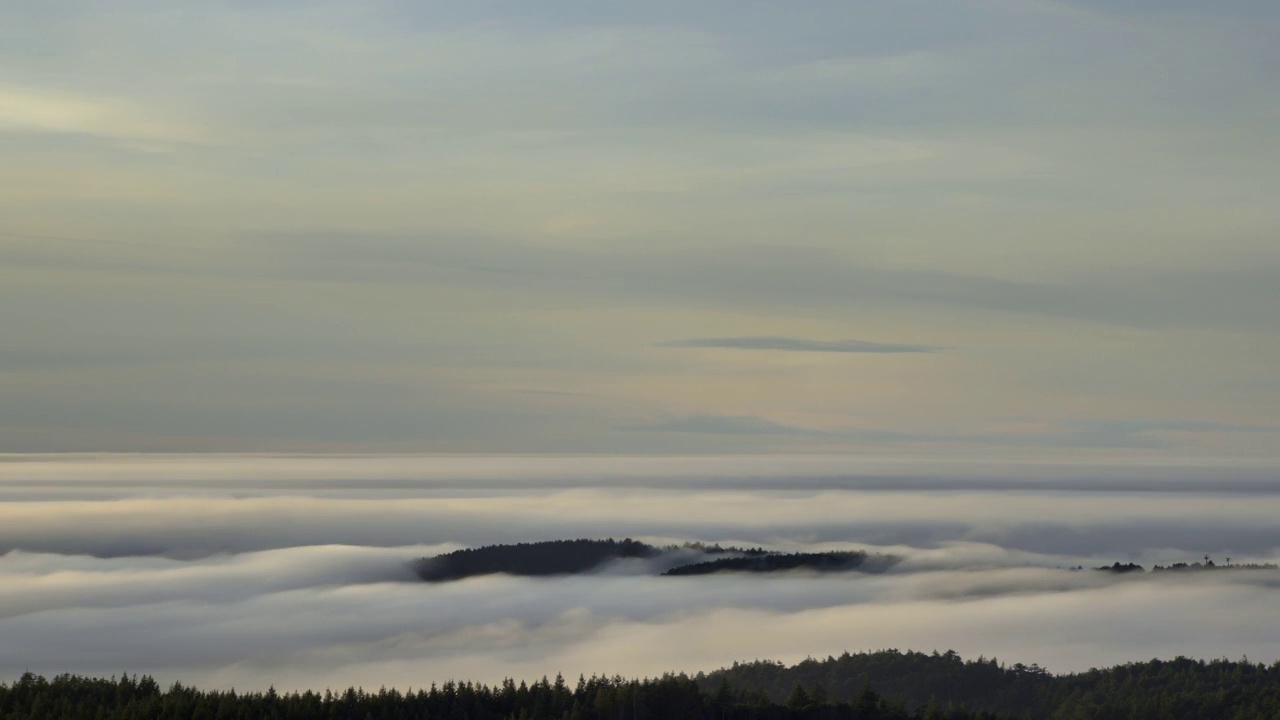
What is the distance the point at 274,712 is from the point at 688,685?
52092mm

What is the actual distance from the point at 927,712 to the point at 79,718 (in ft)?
331

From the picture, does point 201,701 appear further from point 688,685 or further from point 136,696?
point 688,685

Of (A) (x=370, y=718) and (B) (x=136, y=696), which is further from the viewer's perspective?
(B) (x=136, y=696)

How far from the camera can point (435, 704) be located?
17775 centimetres

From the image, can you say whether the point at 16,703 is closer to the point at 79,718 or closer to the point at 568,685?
the point at 79,718

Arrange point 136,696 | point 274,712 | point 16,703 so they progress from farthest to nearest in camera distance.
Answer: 1. point 136,696
2. point 16,703
3. point 274,712

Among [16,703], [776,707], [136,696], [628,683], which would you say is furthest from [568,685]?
[16,703]

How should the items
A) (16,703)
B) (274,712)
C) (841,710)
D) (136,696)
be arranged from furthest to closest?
(841,710) → (136,696) → (16,703) → (274,712)

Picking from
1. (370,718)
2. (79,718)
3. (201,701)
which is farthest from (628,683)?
(79,718)

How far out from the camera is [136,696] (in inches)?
7234

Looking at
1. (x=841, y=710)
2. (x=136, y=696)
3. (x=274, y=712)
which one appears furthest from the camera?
(x=841, y=710)

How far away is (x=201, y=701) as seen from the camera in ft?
538

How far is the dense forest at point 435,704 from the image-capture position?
165000 millimetres

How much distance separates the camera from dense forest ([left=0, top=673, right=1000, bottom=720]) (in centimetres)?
16500
